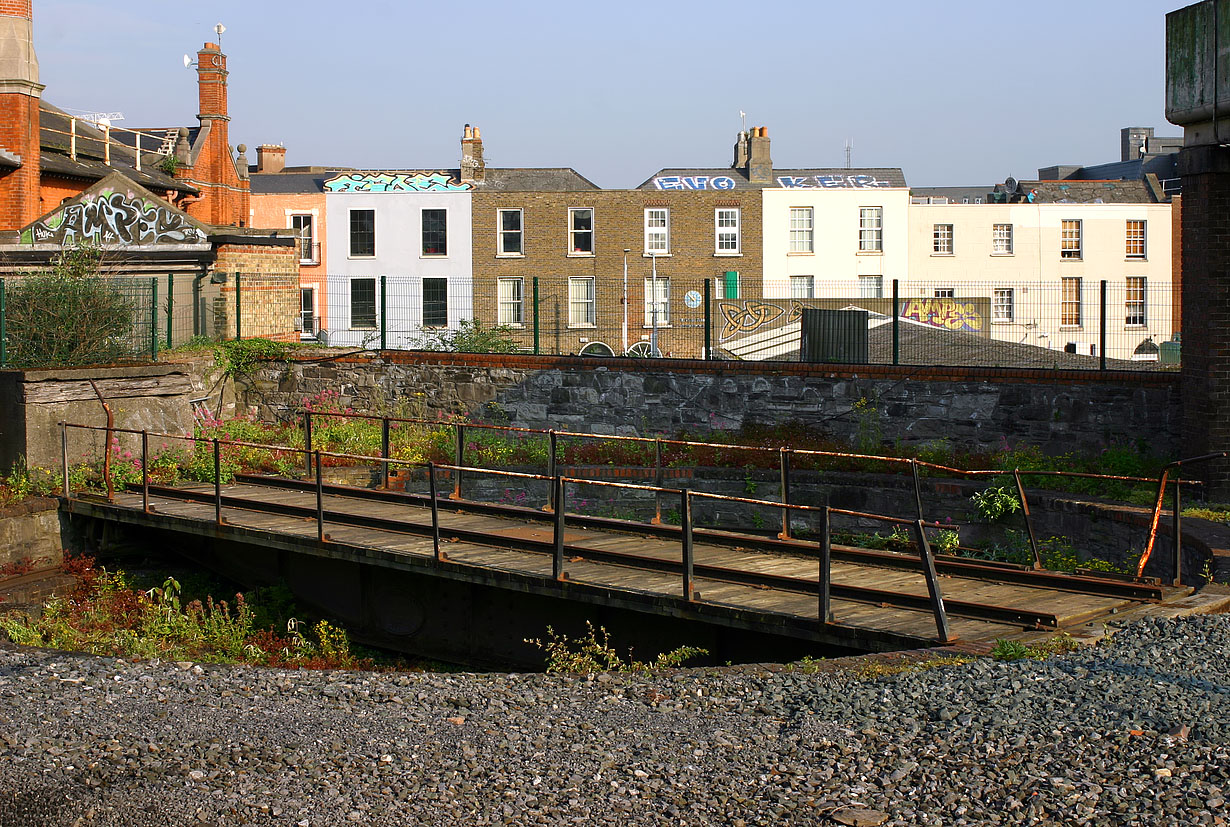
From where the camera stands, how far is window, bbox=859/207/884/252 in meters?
43.8

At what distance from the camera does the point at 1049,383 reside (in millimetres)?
16016

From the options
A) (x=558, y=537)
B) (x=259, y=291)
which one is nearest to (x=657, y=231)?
(x=259, y=291)

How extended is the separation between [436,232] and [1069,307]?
2305cm

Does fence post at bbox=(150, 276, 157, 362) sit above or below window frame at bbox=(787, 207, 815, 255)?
below

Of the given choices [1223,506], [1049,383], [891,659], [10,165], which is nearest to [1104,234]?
[1049,383]

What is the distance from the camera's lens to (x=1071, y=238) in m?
44.8

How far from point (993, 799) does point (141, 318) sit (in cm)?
1727

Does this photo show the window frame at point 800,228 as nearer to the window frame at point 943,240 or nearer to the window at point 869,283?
the window at point 869,283

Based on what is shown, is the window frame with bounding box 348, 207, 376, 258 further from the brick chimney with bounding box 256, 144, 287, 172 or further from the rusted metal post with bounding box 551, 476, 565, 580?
the rusted metal post with bounding box 551, 476, 565, 580

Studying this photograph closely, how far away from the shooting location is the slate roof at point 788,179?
45.3 metres

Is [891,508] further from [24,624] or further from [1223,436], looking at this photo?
[24,624]

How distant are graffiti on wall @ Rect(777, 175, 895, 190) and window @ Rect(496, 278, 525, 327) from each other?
38.8ft

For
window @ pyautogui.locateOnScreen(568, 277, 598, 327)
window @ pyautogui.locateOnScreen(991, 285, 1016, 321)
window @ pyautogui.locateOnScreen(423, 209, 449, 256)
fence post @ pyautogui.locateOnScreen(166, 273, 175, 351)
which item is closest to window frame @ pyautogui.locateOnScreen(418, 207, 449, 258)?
window @ pyautogui.locateOnScreen(423, 209, 449, 256)

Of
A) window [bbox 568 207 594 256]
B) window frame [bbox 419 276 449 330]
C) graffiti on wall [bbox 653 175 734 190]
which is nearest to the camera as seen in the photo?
window frame [bbox 419 276 449 330]
